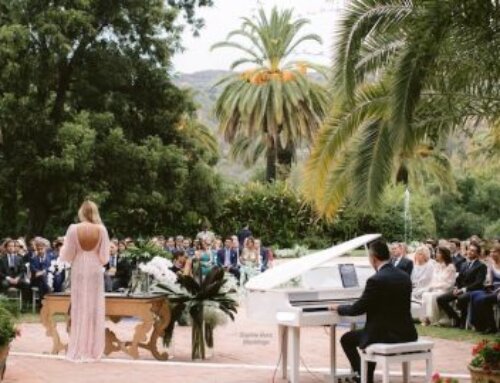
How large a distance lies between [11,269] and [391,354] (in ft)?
39.9

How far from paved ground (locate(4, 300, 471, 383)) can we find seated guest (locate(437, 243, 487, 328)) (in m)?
1.95

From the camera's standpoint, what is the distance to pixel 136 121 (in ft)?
100

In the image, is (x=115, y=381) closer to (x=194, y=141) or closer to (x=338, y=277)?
(x=338, y=277)

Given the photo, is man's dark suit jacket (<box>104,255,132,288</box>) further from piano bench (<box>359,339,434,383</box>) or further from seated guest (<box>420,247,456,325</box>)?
piano bench (<box>359,339,434,383</box>)

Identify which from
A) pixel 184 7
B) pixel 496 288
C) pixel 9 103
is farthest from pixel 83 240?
pixel 184 7

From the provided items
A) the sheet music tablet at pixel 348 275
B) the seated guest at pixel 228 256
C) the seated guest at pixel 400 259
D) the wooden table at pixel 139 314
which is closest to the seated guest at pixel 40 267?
the seated guest at pixel 228 256

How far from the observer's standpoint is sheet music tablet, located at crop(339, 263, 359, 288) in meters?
12.0

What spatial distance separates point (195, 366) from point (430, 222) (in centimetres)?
3606

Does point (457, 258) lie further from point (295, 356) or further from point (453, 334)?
point (295, 356)

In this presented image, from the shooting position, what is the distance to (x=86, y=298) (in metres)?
12.8

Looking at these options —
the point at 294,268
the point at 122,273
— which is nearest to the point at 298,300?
the point at 294,268

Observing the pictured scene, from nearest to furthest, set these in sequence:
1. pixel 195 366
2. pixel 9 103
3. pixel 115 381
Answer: pixel 115 381 < pixel 195 366 < pixel 9 103

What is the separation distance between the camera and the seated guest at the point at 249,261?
2508 centimetres

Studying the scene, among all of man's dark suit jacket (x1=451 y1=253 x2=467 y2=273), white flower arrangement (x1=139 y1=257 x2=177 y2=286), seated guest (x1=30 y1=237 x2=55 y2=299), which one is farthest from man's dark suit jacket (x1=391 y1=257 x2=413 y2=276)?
seated guest (x1=30 y1=237 x2=55 y2=299)
